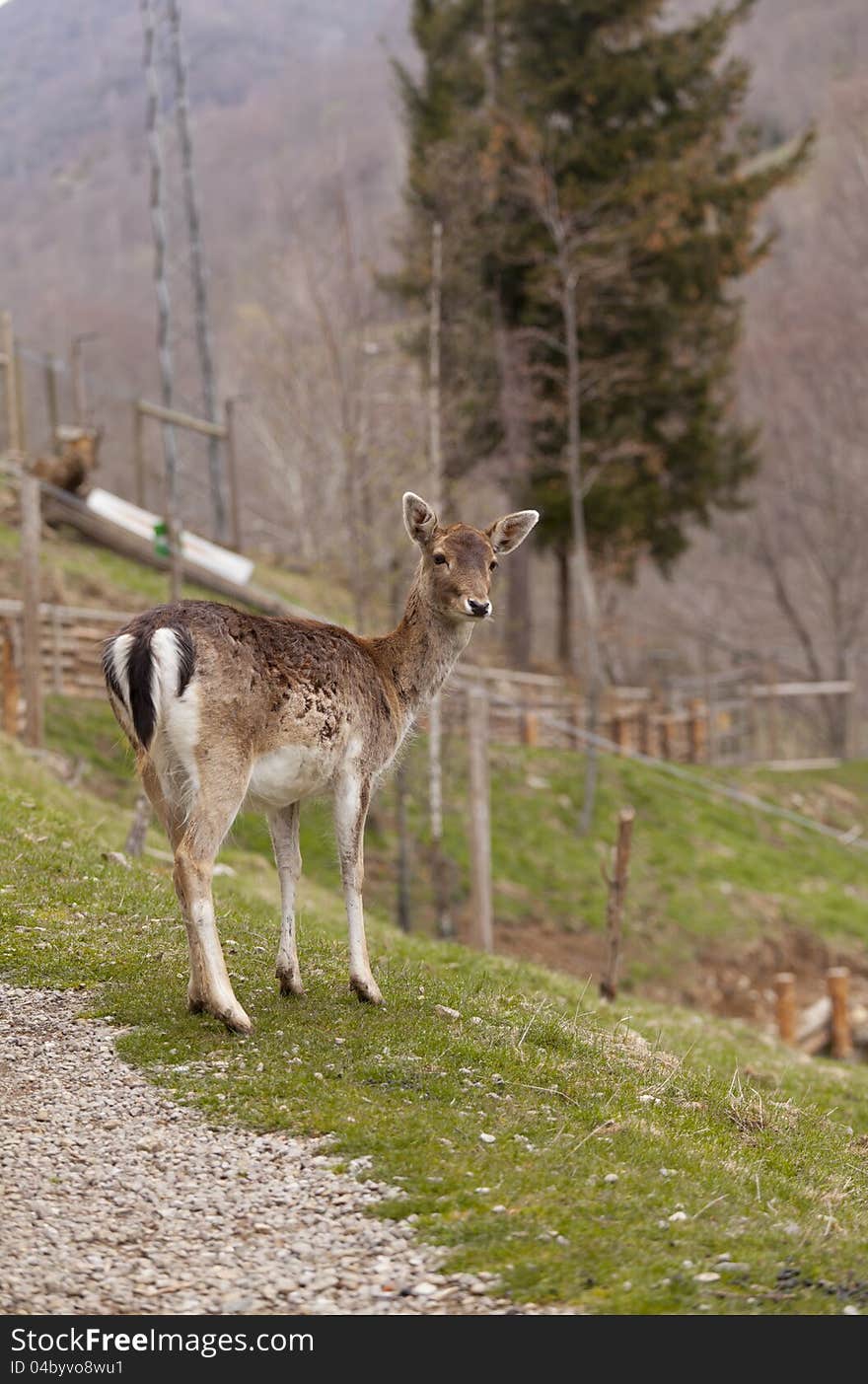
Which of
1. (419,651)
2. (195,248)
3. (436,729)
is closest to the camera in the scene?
(419,651)

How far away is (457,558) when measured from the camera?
8.38m

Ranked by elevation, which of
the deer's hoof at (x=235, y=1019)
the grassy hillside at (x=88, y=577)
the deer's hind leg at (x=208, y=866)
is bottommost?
the grassy hillside at (x=88, y=577)

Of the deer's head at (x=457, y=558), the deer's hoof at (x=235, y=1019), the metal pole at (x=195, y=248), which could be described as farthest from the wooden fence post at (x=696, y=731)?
the deer's hoof at (x=235, y=1019)

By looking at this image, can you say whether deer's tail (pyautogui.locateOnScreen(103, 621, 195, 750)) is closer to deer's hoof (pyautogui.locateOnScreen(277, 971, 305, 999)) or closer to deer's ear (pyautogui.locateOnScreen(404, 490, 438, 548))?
deer's hoof (pyautogui.locateOnScreen(277, 971, 305, 999))

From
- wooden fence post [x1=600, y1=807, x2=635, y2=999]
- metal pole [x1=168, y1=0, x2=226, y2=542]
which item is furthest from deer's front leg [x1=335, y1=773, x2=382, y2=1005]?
metal pole [x1=168, y1=0, x2=226, y2=542]

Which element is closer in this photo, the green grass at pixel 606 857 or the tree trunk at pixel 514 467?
the green grass at pixel 606 857

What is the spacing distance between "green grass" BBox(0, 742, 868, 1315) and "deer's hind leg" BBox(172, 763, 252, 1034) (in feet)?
0.65

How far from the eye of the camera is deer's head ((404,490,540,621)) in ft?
27.1

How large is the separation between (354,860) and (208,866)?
1.05 m

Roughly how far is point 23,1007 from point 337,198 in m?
15.4

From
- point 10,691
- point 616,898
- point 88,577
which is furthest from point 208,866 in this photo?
point 88,577

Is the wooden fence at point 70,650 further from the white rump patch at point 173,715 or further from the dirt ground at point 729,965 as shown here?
the white rump patch at point 173,715

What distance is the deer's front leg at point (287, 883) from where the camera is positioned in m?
8.02

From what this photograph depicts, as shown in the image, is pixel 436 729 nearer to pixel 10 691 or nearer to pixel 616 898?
pixel 10 691
